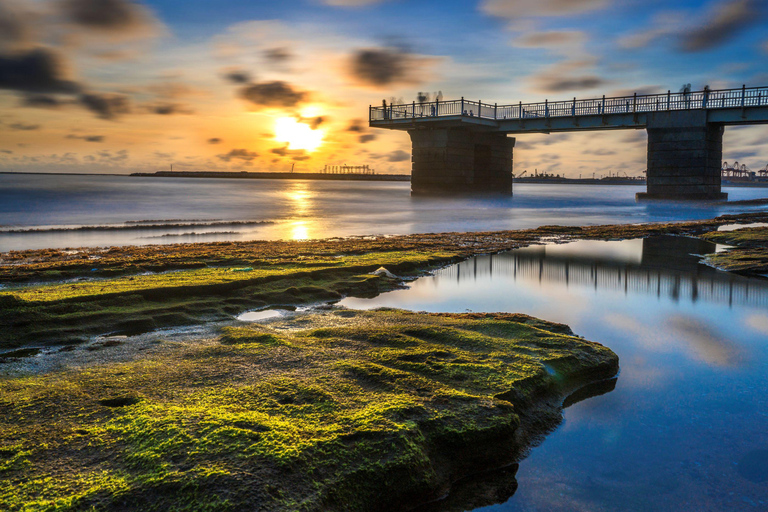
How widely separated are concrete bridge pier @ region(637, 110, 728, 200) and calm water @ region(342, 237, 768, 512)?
34980mm

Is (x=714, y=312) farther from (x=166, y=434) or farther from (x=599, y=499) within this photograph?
(x=166, y=434)

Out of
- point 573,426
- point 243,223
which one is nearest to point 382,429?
point 573,426

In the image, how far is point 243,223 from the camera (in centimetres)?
3256

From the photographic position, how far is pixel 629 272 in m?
11.6

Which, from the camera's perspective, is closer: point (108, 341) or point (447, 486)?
point (447, 486)

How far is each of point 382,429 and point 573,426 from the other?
1.78 meters

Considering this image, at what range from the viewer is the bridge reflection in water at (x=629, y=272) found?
9.39 meters

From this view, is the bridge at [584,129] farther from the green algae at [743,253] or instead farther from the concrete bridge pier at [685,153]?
the green algae at [743,253]

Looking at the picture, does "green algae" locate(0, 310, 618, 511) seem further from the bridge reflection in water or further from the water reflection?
the water reflection

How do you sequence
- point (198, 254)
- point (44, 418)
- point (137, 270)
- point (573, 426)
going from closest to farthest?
point (44, 418), point (573, 426), point (137, 270), point (198, 254)

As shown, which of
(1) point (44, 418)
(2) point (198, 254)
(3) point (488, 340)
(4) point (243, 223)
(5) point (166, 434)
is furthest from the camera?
(4) point (243, 223)

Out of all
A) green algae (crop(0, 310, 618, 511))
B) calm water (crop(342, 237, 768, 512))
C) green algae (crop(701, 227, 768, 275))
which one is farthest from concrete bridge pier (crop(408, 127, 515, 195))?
green algae (crop(0, 310, 618, 511))

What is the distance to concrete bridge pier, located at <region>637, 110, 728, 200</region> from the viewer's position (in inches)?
1612

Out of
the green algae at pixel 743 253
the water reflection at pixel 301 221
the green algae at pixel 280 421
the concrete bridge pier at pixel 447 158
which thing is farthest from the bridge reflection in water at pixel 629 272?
the concrete bridge pier at pixel 447 158
